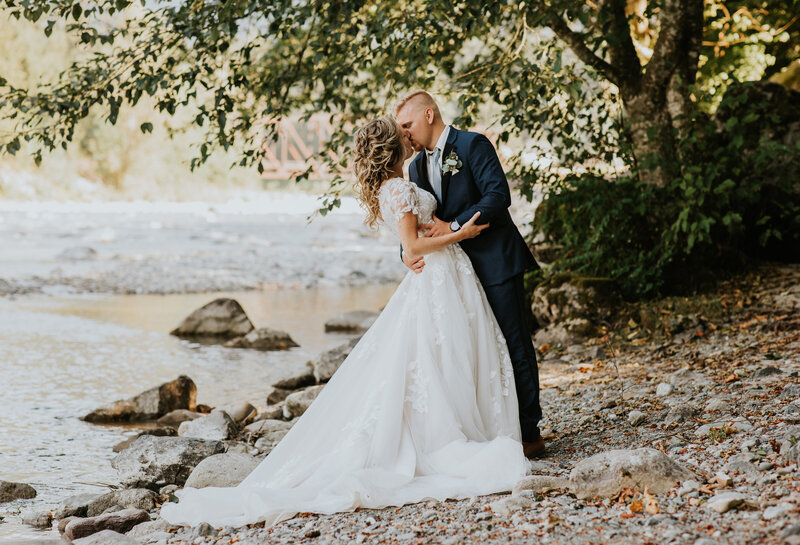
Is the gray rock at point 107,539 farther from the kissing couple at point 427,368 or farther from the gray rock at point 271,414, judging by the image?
the gray rock at point 271,414

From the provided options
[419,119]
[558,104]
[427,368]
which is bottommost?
[427,368]

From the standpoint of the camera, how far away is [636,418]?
15.7ft

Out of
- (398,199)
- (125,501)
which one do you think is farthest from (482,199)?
(125,501)

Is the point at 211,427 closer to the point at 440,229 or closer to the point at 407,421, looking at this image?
the point at 407,421

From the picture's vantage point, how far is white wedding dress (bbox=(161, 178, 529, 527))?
3730mm

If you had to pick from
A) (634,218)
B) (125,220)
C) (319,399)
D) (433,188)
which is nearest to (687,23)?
(634,218)

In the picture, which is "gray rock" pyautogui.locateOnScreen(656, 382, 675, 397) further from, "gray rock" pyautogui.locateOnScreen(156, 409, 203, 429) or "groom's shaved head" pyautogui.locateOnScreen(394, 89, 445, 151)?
"gray rock" pyautogui.locateOnScreen(156, 409, 203, 429)

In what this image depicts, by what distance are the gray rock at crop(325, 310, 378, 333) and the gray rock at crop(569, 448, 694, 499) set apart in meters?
8.23

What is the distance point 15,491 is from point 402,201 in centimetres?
296

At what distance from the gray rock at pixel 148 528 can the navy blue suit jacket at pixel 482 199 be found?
6.66 feet

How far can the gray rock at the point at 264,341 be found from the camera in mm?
10406

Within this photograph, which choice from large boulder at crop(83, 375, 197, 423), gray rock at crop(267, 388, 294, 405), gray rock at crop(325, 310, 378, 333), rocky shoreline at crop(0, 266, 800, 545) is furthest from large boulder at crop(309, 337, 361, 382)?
gray rock at crop(325, 310, 378, 333)

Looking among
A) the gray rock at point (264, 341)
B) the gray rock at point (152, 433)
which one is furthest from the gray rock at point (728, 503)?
the gray rock at point (264, 341)

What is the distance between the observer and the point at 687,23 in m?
7.73
